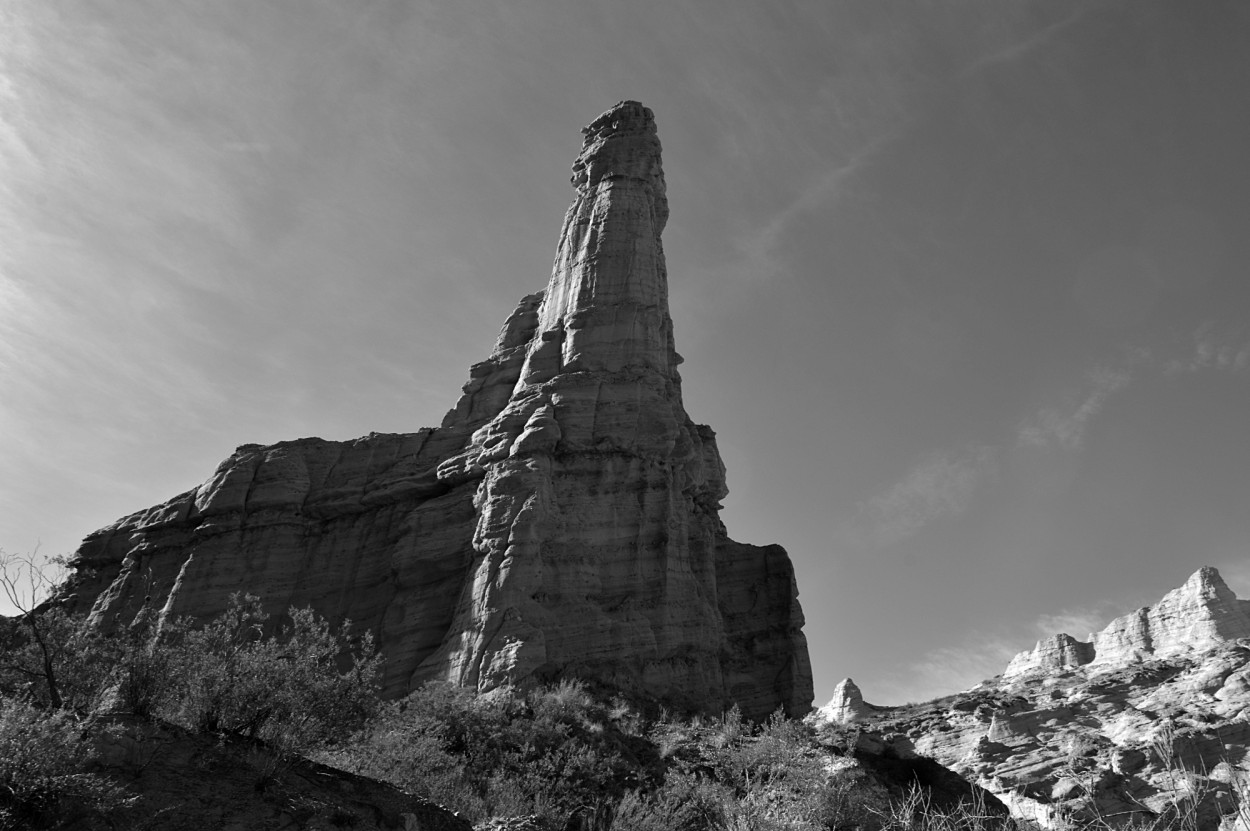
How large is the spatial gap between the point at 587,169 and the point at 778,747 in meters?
38.9

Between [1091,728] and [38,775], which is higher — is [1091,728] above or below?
above

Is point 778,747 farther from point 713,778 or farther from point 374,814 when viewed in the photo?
point 374,814

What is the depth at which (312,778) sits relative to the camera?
12.8m

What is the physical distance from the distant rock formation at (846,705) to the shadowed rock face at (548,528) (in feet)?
78.0

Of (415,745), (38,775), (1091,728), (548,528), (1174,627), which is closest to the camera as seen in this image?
(38,775)

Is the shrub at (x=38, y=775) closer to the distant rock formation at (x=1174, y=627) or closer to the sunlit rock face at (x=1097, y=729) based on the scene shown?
the sunlit rock face at (x=1097, y=729)

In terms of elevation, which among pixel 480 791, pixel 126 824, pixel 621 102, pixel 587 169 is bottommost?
pixel 126 824

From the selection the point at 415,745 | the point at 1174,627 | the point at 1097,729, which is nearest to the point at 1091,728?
the point at 1097,729

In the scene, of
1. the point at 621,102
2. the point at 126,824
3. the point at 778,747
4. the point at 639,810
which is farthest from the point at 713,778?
the point at 621,102

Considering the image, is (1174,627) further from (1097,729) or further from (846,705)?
(1097,729)

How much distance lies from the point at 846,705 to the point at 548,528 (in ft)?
148

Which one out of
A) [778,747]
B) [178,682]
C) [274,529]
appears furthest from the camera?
[274,529]

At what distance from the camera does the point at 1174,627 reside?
8656 cm

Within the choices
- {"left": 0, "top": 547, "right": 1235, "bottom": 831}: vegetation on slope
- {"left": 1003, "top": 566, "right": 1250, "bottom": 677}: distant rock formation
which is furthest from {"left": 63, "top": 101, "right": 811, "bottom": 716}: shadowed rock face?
{"left": 1003, "top": 566, "right": 1250, "bottom": 677}: distant rock formation
